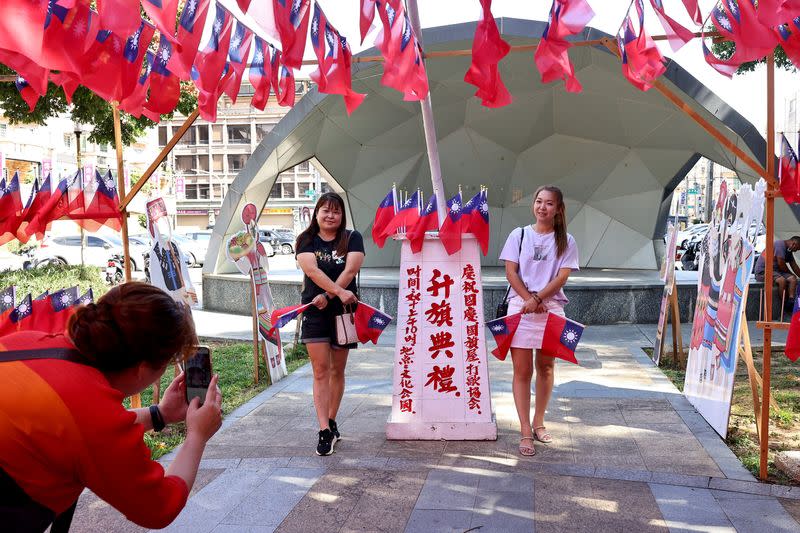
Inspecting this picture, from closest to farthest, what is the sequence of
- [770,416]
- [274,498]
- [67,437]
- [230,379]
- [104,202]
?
[67,437] < [274,498] < [104,202] < [770,416] < [230,379]

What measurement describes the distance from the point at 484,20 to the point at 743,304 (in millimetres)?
2565

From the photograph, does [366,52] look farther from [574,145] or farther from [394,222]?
[394,222]

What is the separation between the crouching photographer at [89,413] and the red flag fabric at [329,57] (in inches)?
125

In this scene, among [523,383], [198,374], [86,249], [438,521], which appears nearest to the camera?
[198,374]

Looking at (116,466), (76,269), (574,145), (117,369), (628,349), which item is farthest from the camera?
(574,145)

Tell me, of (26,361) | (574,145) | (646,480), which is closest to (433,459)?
(646,480)

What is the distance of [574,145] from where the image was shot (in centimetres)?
1745

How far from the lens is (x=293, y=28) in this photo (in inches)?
163

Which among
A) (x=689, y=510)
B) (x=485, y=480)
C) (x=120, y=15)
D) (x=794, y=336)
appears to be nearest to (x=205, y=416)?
(x=120, y=15)

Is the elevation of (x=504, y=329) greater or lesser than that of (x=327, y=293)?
lesser

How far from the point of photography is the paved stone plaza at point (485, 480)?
3732 mm

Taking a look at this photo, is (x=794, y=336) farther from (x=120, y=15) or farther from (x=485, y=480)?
(x=120, y=15)

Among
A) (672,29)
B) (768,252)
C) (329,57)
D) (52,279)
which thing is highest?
(672,29)

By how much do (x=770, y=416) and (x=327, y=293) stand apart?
3681 mm
